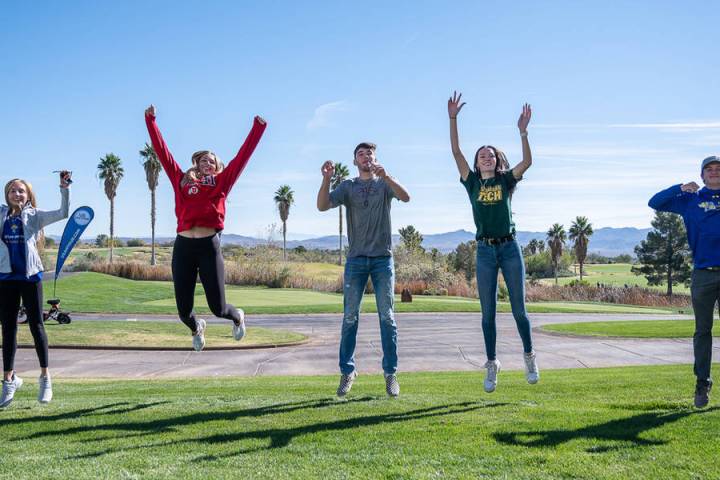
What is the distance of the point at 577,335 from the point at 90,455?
61.4ft

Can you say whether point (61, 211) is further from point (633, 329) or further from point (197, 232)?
point (633, 329)

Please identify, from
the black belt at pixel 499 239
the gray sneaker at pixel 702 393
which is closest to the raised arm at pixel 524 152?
the black belt at pixel 499 239

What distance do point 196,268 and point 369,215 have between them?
1.93m

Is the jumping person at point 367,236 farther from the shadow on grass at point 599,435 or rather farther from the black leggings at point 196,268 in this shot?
the shadow on grass at point 599,435

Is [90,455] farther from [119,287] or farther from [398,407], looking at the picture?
[119,287]

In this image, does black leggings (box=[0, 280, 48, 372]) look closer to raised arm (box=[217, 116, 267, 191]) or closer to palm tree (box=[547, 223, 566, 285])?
raised arm (box=[217, 116, 267, 191])

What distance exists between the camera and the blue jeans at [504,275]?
688 cm

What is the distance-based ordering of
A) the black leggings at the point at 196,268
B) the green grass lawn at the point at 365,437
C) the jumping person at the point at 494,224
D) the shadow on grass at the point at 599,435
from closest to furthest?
1. the green grass lawn at the point at 365,437
2. the shadow on grass at the point at 599,435
3. the jumping person at the point at 494,224
4. the black leggings at the point at 196,268

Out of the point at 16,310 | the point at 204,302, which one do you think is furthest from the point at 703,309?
the point at 204,302

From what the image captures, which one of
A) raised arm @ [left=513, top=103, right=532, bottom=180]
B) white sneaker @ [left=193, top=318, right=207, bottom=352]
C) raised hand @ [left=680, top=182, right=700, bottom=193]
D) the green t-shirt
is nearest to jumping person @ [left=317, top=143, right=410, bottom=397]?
the green t-shirt

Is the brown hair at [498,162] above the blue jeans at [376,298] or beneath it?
above

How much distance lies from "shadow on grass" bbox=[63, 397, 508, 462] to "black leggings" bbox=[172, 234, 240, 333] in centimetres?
131

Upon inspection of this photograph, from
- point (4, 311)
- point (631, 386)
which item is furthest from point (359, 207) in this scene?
point (631, 386)

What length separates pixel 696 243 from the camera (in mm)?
6816
